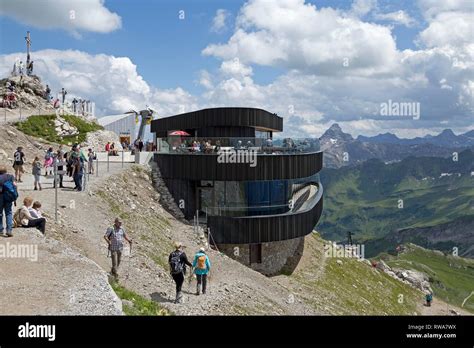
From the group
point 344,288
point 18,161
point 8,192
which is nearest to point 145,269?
point 8,192

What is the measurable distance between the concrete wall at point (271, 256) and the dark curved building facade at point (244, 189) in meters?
0.07

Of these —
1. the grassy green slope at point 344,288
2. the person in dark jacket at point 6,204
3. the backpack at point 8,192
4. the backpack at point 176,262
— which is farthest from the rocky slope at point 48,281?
the grassy green slope at point 344,288

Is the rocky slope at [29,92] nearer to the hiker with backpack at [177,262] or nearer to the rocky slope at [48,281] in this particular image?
the rocky slope at [48,281]

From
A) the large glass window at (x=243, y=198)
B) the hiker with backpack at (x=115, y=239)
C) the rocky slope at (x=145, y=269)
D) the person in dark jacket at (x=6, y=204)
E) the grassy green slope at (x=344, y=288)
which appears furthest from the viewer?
the large glass window at (x=243, y=198)

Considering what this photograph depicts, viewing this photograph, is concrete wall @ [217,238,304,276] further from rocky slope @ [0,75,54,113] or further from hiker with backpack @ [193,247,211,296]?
rocky slope @ [0,75,54,113]

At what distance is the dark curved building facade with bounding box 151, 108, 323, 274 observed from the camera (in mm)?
27172

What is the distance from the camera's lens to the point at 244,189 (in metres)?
28.4

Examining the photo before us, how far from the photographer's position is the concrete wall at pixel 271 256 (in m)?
27.8

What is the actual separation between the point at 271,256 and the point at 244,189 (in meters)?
5.64

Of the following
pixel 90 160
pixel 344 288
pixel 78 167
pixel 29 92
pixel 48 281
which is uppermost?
pixel 29 92

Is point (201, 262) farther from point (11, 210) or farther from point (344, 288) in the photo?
point (344, 288)

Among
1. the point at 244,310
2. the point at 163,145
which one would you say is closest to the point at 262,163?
the point at 163,145

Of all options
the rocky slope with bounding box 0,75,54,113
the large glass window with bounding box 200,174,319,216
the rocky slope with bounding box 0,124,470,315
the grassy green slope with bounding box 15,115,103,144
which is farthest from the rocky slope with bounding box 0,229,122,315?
the rocky slope with bounding box 0,75,54,113
